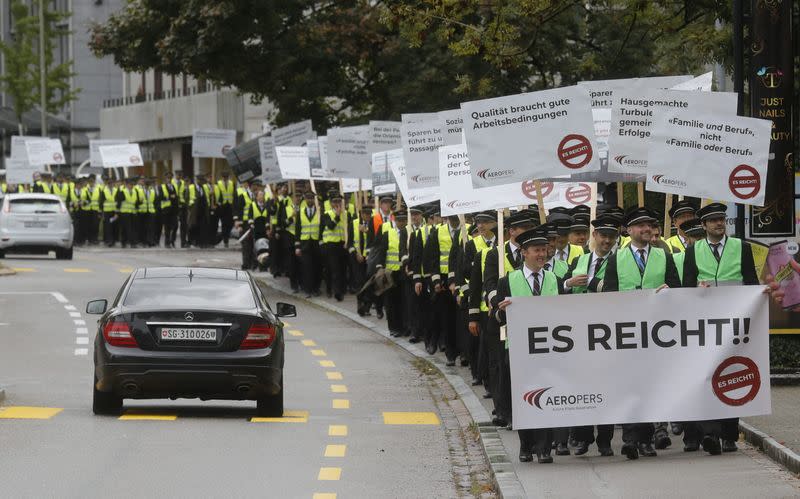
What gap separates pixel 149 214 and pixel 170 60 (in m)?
12.9

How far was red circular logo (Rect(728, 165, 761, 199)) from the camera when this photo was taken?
45.7ft

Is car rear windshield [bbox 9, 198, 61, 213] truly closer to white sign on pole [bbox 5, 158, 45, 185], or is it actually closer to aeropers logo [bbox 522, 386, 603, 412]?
white sign on pole [bbox 5, 158, 45, 185]

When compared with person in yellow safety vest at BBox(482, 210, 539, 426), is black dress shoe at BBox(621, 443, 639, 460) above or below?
below

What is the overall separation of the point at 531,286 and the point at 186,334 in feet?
11.8

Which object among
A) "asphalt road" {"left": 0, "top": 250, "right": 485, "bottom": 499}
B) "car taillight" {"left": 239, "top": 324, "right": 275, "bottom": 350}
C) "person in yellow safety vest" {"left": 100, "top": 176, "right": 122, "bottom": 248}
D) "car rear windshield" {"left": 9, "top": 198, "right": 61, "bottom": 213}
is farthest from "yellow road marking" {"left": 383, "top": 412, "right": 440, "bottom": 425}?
"person in yellow safety vest" {"left": 100, "top": 176, "right": 122, "bottom": 248}

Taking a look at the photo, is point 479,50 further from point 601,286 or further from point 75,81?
point 75,81

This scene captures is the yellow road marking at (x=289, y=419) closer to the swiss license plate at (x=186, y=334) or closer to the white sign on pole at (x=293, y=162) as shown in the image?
the swiss license plate at (x=186, y=334)

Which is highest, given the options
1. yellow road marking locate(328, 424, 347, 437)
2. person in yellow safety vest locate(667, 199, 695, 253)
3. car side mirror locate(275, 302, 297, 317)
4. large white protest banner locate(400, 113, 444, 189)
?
large white protest banner locate(400, 113, 444, 189)

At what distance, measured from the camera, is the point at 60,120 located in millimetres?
86500

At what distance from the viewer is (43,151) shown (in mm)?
53094

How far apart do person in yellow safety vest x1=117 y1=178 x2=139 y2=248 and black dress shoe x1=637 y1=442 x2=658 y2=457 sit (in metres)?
34.9

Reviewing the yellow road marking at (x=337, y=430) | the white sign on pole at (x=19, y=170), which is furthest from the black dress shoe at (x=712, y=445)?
the white sign on pole at (x=19, y=170)

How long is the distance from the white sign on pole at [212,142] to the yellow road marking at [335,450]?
100ft

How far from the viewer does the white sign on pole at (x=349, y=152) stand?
95.0 ft
